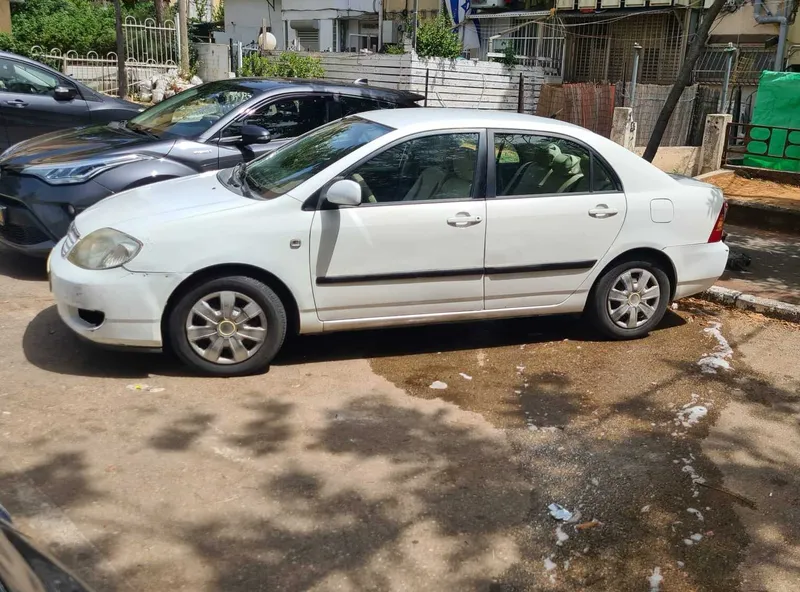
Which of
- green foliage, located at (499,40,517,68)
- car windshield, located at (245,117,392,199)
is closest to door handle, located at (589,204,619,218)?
car windshield, located at (245,117,392,199)

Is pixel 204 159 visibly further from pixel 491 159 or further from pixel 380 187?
pixel 491 159

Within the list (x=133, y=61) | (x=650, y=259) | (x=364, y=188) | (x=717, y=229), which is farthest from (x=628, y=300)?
(x=133, y=61)

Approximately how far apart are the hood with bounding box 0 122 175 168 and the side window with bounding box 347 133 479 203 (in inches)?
95.0

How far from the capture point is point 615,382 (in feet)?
17.4

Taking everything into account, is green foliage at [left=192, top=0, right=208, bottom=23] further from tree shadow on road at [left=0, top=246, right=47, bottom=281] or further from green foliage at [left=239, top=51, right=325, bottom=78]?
tree shadow on road at [left=0, top=246, right=47, bottom=281]

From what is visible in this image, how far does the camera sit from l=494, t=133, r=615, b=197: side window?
216 inches

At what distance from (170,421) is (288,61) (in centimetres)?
1568

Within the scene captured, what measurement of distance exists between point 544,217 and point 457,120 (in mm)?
888

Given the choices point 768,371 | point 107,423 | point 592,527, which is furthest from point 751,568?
point 107,423

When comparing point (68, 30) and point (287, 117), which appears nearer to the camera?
point (287, 117)

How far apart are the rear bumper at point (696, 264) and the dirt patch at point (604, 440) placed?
0.41 meters

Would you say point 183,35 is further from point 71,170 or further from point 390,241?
point 390,241

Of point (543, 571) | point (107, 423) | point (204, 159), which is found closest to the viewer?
point (543, 571)

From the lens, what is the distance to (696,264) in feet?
19.7
